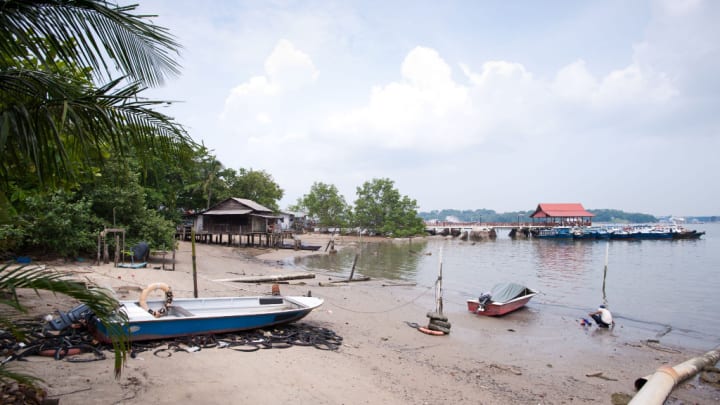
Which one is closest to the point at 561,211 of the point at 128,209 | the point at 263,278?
the point at 263,278

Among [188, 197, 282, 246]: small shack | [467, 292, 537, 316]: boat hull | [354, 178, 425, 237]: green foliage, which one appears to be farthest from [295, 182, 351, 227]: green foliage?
[467, 292, 537, 316]: boat hull

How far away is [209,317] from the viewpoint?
9.18 metres

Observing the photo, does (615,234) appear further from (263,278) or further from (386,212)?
(263,278)

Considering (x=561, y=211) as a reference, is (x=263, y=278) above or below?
below

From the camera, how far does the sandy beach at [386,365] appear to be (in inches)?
255

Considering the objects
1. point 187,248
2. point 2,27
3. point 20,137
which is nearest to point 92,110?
point 20,137

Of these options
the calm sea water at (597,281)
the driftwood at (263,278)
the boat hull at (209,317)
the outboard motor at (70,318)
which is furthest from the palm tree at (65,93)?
the driftwood at (263,278)

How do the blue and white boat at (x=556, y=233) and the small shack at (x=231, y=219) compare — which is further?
the blue and white boat at (x=556, y=233)

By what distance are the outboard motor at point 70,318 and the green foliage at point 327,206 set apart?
63.0 meters

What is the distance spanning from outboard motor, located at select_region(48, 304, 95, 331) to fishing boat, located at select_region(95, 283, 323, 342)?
0.72m

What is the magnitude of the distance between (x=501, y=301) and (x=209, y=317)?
39.1 ft

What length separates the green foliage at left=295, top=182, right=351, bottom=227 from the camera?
235 feet

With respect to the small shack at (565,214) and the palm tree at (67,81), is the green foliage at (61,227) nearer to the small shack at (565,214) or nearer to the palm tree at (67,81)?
the palm tree at (67,81)

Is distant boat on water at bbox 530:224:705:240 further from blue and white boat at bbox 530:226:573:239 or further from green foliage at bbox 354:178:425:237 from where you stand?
green foliage at bbox 354:178:425:237
